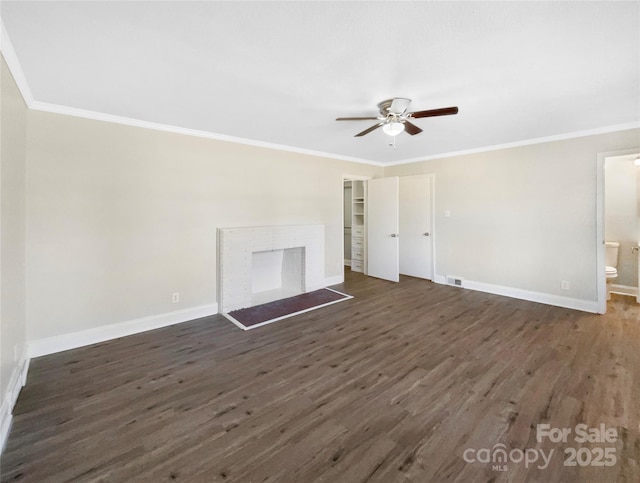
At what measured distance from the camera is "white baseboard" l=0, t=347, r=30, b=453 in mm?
1658

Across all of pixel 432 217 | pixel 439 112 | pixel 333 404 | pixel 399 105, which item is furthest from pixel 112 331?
pixel 432 217

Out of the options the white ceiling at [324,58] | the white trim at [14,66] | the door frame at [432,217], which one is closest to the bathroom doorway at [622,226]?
the white ceiling at [324,58]

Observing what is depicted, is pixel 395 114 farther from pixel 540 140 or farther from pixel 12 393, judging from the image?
pixel 12 393

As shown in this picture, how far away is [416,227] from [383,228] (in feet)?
2.40

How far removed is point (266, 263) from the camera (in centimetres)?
479

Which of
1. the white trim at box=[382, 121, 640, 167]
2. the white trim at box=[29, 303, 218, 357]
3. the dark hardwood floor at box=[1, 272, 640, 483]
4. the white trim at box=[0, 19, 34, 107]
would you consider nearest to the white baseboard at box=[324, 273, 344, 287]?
the dark hardwood floor at box=[1, 272, 640, 483]

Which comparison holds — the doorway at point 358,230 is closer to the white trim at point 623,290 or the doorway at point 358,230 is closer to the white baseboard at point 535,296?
the white baseboard at point 535,296

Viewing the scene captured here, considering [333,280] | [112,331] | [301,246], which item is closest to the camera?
[112,331]

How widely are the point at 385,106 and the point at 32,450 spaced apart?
3607mm

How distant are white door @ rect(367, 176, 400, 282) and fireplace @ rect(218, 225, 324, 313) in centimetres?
138

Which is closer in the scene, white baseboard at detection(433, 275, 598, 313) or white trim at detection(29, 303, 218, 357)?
white trim at detection(29, 303, 218, 357)

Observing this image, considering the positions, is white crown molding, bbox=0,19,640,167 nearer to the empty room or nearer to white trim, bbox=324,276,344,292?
the empty room

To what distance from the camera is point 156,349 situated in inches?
110

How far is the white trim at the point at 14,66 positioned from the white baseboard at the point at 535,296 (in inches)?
235
